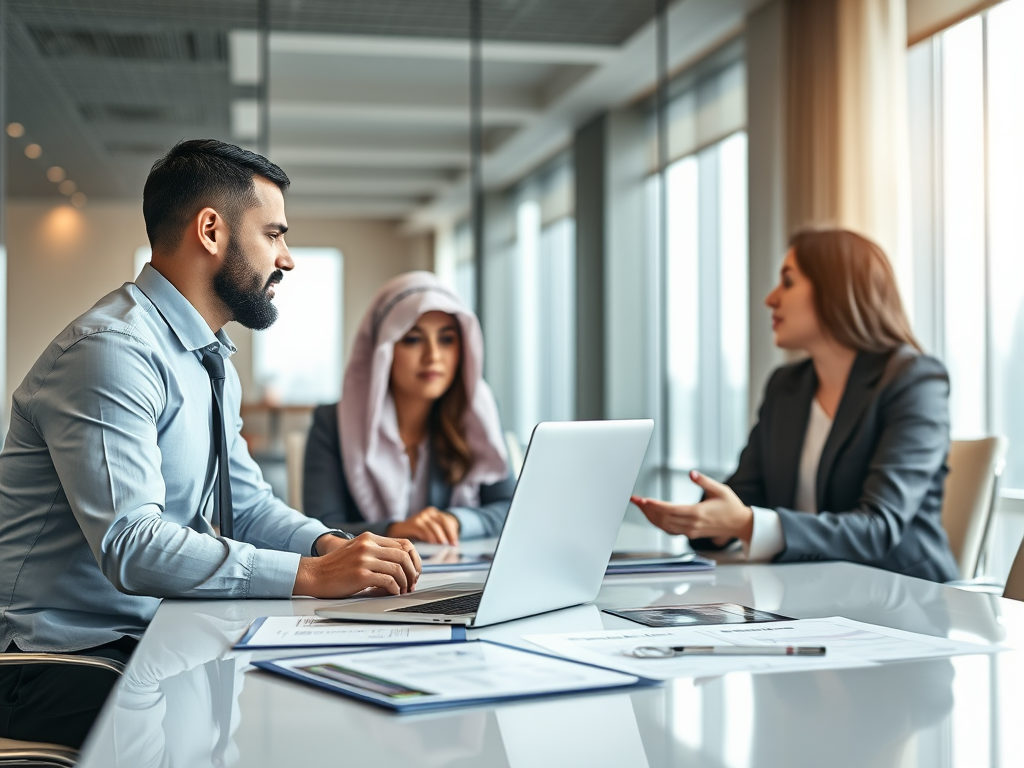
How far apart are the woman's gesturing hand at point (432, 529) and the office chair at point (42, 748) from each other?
985 mm

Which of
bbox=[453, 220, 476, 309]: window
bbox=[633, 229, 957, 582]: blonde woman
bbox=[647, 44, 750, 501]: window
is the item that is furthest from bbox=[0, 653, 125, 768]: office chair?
bbox=[647, 44, 750, 501]: window

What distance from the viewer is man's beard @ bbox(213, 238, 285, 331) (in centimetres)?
187

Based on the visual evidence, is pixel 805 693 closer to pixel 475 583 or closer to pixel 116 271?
pixel 475 583

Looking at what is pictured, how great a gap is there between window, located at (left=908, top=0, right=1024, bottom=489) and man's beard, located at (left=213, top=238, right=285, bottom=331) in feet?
10.3

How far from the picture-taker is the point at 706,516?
2004 mm

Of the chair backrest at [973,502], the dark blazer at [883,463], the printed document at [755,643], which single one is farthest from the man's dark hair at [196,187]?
the chair backrest at [973,502]

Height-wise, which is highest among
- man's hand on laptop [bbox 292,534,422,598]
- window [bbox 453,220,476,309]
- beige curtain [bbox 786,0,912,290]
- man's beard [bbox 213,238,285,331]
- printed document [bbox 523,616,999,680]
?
beige curtain [bbox 786,0,912,290]

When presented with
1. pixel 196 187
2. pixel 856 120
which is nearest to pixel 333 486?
pixel 196 187

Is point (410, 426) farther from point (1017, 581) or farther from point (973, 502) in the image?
point (1017, 581)

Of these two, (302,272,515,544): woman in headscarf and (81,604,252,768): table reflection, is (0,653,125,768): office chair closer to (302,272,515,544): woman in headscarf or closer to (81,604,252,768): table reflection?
(81,604,252,768): table reflection

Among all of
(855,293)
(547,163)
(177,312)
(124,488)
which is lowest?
(124,488)

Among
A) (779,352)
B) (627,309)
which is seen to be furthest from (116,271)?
(779,352)

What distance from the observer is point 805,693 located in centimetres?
97

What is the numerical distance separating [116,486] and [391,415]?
4.67 ft
